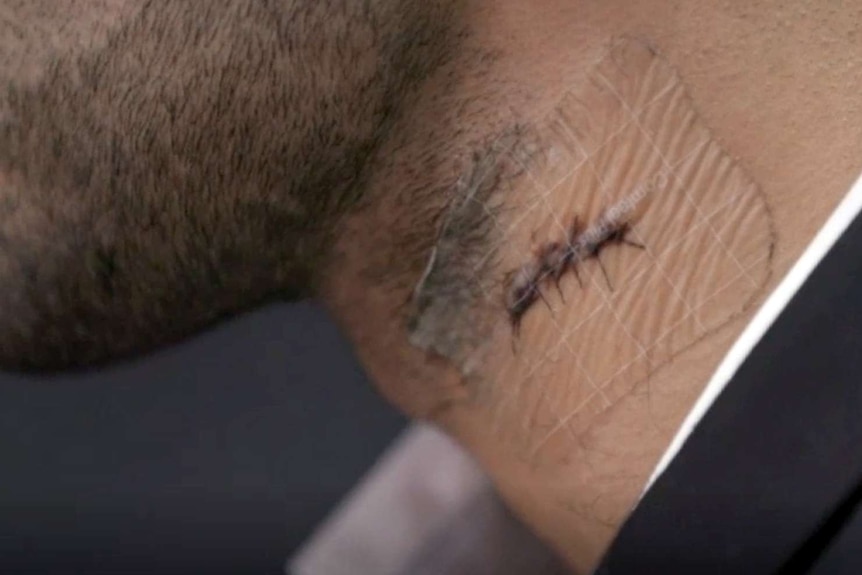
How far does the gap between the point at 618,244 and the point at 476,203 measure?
0.29 feet

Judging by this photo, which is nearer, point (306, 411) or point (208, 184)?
point (208, 184)

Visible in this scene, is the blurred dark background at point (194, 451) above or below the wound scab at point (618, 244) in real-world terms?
below

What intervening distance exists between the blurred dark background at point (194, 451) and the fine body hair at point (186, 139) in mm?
295

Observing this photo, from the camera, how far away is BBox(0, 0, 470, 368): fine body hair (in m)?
0.52

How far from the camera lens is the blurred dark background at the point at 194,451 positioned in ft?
2.86

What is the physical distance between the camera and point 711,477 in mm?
486

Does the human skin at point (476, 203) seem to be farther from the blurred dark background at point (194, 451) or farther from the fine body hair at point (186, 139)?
the blurred dark background at point (194, 451)

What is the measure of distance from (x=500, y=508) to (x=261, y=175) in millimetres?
425

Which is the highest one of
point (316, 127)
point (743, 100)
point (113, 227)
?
point (743, 100)

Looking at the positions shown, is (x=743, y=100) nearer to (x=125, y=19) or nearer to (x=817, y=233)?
(x=817, y=233)

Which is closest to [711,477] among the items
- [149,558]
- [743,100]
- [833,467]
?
[833,467]

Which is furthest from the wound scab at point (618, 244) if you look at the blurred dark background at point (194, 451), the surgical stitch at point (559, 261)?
the blurred dark background at point (194, 451)

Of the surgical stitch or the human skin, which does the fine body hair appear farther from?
the surgical stitch

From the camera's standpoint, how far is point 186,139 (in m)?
0.53
